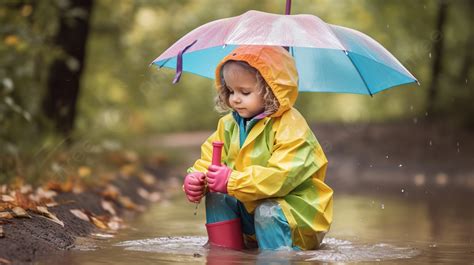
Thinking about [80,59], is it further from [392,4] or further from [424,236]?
[392,4]

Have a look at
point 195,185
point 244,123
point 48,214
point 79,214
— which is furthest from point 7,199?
point 244,123

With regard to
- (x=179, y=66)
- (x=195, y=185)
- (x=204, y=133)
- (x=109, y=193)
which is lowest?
(x=204, y=133)

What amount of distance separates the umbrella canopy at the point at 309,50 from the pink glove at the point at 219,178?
642 millimetres

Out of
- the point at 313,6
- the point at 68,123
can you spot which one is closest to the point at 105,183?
the point at 68,123

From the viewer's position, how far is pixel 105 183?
9641mm

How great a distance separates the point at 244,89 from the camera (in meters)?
5.98

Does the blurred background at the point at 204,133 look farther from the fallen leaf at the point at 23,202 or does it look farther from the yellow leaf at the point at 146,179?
the fallen leaf at the point at 23,202

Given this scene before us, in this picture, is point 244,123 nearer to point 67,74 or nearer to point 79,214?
point 79,214

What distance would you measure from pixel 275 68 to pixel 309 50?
1174 millimetres

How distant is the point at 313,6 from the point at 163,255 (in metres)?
13.3

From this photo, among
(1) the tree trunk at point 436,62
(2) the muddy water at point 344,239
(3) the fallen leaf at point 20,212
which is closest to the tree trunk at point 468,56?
(1) the tree trunk at point 436,62

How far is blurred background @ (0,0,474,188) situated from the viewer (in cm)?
947

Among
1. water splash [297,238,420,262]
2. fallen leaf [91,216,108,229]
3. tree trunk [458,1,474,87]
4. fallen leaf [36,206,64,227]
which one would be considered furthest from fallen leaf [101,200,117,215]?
tree trunk [458,1,474,87]

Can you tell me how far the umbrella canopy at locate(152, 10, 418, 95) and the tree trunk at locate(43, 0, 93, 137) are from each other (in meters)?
4.43
